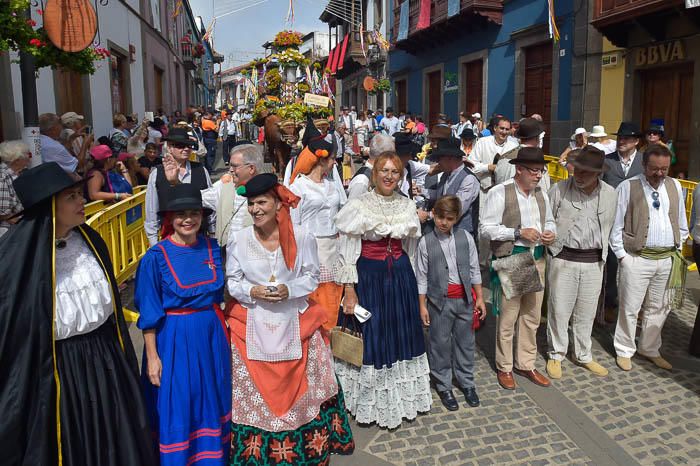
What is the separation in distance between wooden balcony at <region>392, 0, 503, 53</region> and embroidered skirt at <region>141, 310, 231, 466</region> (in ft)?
54.0

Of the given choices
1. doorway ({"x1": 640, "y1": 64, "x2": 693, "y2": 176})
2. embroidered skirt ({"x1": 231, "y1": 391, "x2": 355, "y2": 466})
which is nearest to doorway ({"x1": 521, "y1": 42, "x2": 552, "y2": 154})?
doorway ({"x1": 640, "y1": 64, "x2": 693, "y2": 176})

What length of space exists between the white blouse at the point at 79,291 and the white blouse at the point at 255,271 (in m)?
0.66

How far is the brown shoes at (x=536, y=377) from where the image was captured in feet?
14.5

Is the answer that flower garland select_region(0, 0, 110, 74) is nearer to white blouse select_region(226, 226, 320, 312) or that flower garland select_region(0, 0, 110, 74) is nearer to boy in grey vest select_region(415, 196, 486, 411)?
white blouse select_region(226, 226, 320, 312)

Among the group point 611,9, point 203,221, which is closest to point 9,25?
point 203,221

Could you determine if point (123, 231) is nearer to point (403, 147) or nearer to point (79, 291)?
point (403, 147)

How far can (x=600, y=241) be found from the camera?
444cm

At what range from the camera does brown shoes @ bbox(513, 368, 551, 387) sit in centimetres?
443

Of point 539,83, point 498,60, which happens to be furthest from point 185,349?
point 498,60

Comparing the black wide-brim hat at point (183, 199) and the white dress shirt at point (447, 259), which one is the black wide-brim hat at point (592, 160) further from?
the black wide-brim hat at point (183, 199)

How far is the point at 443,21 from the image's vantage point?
18859mm

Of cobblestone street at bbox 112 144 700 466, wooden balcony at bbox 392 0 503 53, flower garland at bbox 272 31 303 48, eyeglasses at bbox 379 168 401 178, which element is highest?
wooden balcony at bbox 392 0 503 53

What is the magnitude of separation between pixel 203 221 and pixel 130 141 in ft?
23.9

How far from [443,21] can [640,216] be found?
1603cm
